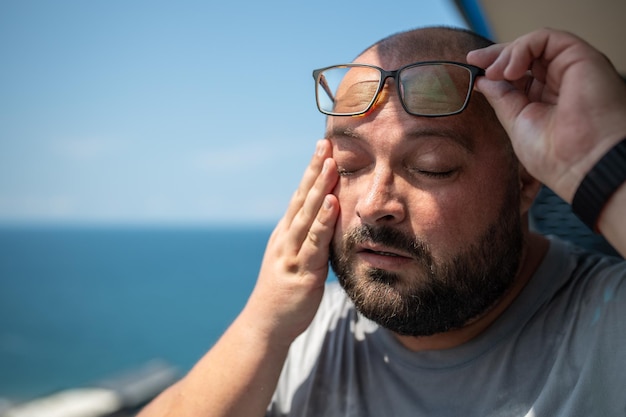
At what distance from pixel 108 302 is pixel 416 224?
166ft

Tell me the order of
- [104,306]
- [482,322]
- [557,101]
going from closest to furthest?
[557,101] → [482,322] → [104,306]

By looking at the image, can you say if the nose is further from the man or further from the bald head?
the bald head

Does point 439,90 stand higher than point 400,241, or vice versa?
point 439,90

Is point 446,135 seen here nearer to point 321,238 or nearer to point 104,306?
point 321,238

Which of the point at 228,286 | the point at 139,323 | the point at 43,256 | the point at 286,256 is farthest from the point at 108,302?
the point at 286,256

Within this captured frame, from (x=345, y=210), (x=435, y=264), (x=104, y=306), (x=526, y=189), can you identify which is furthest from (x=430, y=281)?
(x=104, y=306)

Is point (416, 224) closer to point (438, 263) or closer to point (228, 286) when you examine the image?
point (438, 263)

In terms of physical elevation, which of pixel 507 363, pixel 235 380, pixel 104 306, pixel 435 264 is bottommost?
pixel 104 306

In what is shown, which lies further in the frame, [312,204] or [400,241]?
[312,204]

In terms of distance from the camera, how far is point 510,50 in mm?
1080

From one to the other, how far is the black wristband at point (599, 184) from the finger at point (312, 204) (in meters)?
0.58

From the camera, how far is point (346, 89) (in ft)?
4.68

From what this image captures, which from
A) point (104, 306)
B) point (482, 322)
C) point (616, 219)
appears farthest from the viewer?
point (104, 306)

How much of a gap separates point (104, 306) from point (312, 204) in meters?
49.3
